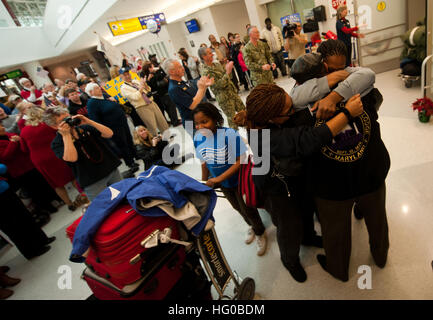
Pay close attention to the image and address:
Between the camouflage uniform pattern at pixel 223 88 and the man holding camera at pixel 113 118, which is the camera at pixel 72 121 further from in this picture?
the camouflage uniform pattern at pixel 223 88

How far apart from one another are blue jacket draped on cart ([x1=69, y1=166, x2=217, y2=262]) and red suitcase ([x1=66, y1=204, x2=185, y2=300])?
0.04 metres

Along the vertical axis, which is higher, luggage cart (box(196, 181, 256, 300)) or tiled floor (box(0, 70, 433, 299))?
luggage cart (box(196, 181, 256, 300))

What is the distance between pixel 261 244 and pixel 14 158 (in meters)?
3.81

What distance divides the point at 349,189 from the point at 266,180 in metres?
0.43

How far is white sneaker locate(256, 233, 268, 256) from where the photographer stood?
6.56 ft

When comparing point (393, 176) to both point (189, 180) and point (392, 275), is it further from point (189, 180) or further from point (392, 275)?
point (189, 180)

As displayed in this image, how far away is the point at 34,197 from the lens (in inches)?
156

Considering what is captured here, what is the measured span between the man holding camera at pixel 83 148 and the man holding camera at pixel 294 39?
4126 mm

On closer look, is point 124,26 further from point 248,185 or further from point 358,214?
point 358,214

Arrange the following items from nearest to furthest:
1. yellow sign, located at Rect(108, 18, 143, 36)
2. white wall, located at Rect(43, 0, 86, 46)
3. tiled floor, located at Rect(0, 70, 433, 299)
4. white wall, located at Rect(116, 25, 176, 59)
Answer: tiled floor, located at Rect(0, 70, 433, 299) → yellow sign, located at Rect(108, 18, 143, 36) → white wall, located at Rect(43, 0, 86, 46) → white wall, located at Rect(116, 25, 176, 59)

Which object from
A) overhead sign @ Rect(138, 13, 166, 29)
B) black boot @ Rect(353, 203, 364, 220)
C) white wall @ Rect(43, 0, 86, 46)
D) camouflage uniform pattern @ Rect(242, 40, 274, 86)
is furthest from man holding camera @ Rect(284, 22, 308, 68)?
white wall @ Rect(43, 0, 86, 46)

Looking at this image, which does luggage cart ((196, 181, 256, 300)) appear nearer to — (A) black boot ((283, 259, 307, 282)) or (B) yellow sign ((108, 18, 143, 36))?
(A) black boot ((283, 259, 307, 282))
